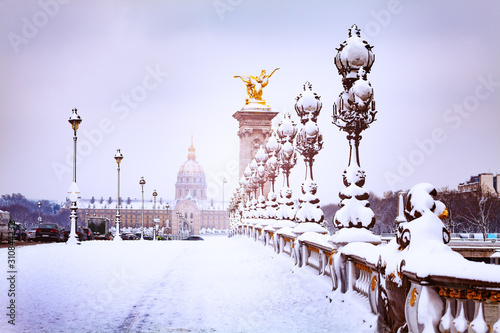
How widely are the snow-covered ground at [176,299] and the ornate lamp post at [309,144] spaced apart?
1.50 m

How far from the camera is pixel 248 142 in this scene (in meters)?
75.6

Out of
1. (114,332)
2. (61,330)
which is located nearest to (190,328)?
(114,332)

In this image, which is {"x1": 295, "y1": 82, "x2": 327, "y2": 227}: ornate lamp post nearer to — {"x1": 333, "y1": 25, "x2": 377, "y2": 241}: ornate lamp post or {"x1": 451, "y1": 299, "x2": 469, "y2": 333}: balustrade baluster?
{"x1": 333, "y1": 25, "x2": 377, "y2": 241}: ornate lamp post

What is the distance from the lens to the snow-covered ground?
9594mm

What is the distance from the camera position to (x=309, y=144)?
60.9ft

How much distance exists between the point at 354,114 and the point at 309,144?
6397 millimetres

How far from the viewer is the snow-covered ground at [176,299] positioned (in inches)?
378

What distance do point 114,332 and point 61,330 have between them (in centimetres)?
79

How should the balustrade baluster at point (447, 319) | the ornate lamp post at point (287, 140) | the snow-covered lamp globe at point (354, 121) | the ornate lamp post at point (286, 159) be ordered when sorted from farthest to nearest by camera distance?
the ornate lamp post at point (287, 140), the ornate lamp post at point (286, 159), the snow-covered lamp globe at point (354, 121), the balustrade baluster at point (447, 319)

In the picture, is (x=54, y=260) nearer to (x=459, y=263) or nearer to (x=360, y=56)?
(x=360, y=56)

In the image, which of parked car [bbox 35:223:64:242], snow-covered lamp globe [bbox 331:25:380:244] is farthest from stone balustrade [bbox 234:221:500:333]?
parked car [bbox 35:223:64:242]

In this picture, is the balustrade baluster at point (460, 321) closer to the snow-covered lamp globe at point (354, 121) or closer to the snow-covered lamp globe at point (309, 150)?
the snow-covered lamp globe at point (354, 121)

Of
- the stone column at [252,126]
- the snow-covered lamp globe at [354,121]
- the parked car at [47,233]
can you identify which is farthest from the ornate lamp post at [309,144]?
the stone column at [252,126]

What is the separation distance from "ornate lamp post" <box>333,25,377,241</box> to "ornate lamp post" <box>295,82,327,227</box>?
5.11m
